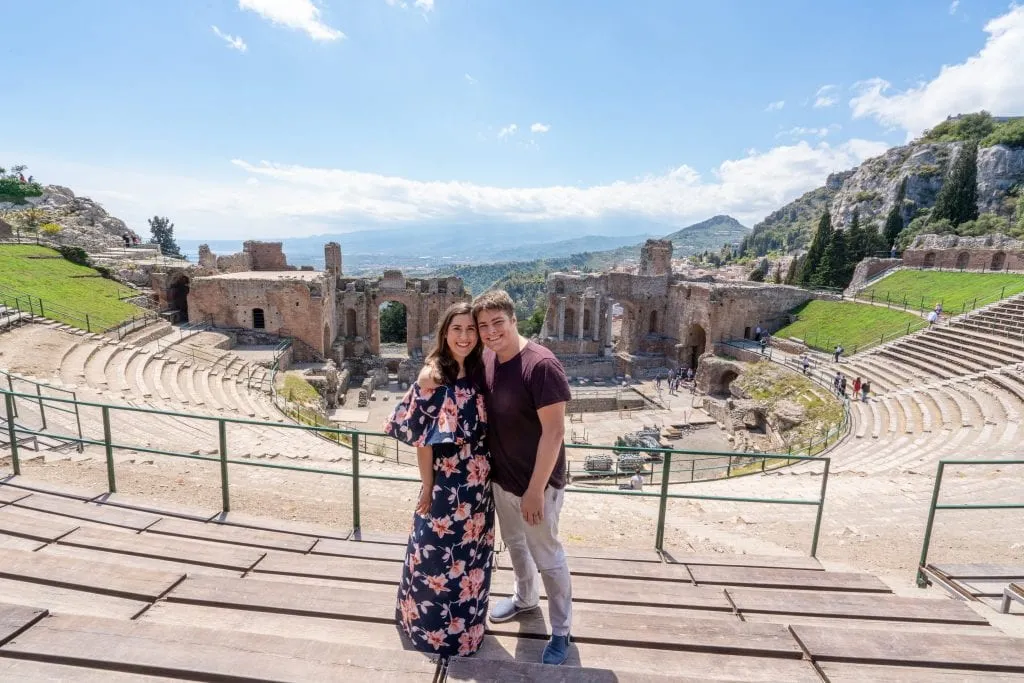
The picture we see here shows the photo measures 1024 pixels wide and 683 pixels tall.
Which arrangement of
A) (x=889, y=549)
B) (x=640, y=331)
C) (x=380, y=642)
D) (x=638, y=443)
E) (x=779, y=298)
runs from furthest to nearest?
(x=640, y=331) → (x=779, y=298) → (x=638, y=443) → (x=889, y=549) → (x=380, y=642)

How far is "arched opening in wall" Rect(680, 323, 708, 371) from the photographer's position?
34.0 metres

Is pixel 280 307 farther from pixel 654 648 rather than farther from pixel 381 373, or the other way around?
pixel 654 648

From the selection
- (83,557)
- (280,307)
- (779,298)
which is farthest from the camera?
(779,298)

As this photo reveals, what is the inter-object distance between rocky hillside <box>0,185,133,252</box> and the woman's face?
4315cm

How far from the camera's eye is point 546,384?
2.83 meters

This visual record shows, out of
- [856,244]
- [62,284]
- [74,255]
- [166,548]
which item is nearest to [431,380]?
[166,548]

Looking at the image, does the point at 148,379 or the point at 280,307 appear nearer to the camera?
the point at 148,379

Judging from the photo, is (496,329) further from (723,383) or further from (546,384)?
(723,383)

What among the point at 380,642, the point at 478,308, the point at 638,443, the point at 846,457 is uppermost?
the point at 478,308

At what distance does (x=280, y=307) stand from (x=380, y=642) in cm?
2712

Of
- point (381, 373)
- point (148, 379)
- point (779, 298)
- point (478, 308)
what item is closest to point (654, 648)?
point (478, 308)

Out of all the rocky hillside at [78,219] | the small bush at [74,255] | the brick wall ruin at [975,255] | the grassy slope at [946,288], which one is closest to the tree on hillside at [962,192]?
the brick wall ruin at [975,255]

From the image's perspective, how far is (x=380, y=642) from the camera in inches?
111

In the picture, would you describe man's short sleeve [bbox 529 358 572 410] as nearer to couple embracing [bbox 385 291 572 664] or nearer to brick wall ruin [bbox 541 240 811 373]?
couple embracing [bbox 385 291 572 664]
